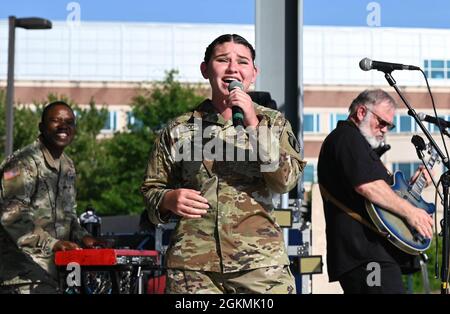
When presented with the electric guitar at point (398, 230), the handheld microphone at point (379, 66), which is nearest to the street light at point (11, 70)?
the handheld microphone at point (379, 66)

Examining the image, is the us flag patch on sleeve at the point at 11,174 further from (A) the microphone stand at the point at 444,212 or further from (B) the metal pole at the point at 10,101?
(B) the metal pole at the point at 10,101

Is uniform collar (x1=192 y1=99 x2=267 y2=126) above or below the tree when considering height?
below

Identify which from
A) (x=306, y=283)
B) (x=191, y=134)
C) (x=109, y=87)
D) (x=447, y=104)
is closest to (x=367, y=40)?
(x=109, y=87)

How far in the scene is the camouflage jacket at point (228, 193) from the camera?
147 inches

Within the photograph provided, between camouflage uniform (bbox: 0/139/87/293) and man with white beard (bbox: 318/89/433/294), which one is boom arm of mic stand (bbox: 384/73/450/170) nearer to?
man with white beard (bbox: 318/89/433/294)

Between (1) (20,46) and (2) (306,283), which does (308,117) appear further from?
(2) (306,283)

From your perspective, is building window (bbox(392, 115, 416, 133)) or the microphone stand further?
building window (bbox(392, 115, 416, 133))

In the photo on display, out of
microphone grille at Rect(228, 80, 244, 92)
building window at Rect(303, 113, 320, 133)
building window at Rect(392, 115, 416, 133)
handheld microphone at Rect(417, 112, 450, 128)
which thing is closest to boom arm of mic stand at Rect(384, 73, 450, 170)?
handheld microphone at Rect(417, 112, 450, 128)

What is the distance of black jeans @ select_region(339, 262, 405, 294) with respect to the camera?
203 inches

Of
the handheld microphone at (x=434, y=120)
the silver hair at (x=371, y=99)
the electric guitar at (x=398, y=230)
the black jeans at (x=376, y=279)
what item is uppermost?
the silver hair at (x=371, y=99)

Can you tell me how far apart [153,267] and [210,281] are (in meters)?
3.47

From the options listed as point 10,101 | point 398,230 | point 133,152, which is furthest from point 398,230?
point 133,152

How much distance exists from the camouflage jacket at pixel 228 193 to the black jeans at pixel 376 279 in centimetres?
141

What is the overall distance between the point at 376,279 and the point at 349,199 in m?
0.48
